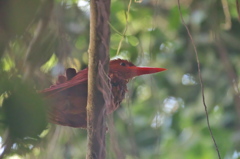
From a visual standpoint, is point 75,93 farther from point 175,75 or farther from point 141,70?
point 175,75

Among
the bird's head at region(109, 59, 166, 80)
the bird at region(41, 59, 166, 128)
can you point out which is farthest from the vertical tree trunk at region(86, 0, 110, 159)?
the bird's head at region(109, 59, 166, 80)

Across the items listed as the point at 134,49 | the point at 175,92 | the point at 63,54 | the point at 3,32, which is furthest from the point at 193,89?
the point at 3,32

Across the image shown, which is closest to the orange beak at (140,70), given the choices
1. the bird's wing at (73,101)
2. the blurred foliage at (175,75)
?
the blurred foliage at (175,75)

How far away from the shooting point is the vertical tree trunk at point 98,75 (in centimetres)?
154

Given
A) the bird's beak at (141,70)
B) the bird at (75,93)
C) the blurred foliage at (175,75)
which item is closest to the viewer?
the bird at (75,93)

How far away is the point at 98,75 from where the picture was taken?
5.24 ft

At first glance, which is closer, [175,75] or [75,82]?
[75,82]

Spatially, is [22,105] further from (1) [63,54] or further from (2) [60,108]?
(2) [60,108]

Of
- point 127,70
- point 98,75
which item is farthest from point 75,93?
point 98,75

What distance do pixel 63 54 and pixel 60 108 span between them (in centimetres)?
38

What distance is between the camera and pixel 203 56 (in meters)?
4.00

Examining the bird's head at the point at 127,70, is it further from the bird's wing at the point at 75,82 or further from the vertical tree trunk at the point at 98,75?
the vertical tree trunk at the point at 98,75

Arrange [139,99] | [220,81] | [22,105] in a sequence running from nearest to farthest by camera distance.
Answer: [22,105], [220,81], [139,99]

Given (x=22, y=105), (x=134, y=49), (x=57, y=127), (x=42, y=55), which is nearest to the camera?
(x=22, y=105)
